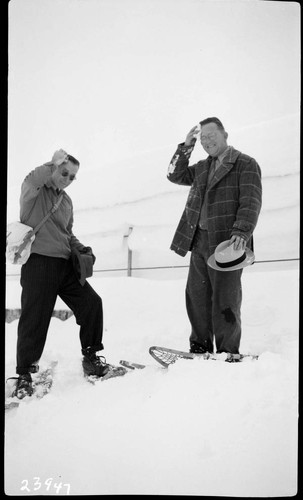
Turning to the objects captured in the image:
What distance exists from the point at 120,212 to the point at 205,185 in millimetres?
673

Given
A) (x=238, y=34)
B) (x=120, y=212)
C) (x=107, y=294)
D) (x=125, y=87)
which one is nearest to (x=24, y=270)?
(x=107, y=294)

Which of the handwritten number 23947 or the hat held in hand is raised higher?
the hat held in hand

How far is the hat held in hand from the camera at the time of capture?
2.49 metres

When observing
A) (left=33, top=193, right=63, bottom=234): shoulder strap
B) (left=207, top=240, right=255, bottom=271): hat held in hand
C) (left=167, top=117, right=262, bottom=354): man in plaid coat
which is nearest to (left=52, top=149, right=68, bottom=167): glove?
(left=33, top=193, right=63, bottom=234): shoulder strap

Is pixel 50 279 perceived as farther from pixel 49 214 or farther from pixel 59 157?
pixel 59 157

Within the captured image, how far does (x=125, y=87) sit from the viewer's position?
2777 millimetres

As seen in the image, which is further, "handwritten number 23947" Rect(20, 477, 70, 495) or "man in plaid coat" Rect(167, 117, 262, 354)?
"man in plaid coat" Rect(167, 117, 262, 354)

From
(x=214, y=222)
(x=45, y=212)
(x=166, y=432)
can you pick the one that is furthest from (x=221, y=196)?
(x=166, y=432)

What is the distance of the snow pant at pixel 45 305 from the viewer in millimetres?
2494

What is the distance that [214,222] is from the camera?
2.59 meters

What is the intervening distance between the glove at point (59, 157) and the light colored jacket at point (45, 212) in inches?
1.2

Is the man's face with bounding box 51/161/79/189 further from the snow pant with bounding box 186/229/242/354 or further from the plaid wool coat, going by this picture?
the snow pant with bounding box 186/229/242/354

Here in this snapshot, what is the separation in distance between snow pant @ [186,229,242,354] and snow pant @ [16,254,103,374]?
0.46 m

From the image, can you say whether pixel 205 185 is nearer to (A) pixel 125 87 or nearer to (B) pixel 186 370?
(A) pixel 125 87
